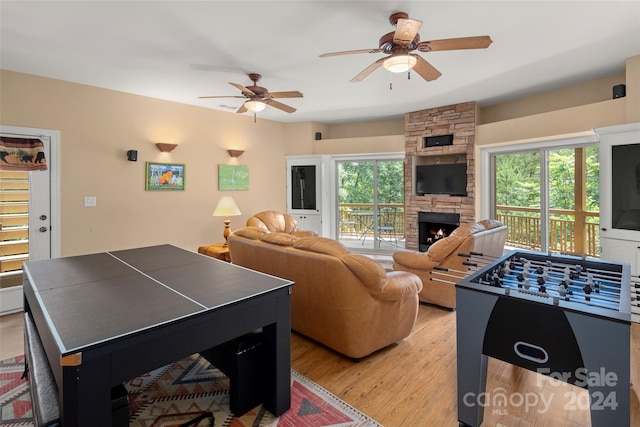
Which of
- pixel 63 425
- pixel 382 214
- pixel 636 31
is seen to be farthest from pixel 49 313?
pixel 382 214

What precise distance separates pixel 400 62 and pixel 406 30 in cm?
38

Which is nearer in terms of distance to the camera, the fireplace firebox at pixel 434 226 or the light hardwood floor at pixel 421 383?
the light hardwood floor at pixel 421 383

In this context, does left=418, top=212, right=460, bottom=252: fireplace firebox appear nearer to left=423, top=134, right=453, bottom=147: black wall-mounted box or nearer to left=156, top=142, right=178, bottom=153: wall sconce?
left=423, top=134, right=453, bottom=147: black wall-mounted box

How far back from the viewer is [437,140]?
571 centimetres

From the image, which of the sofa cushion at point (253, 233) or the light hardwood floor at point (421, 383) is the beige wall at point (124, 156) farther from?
Answer: the sofa cushion at point (253, 233)

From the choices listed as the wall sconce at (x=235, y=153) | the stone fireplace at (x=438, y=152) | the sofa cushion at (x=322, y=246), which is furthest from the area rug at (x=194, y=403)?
the stone fireplace at (x=438, y=152)

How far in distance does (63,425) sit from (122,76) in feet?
12.6

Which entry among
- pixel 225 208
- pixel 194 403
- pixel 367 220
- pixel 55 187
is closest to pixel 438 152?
pixel 367 220

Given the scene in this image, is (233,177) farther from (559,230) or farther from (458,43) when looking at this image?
(559,230)

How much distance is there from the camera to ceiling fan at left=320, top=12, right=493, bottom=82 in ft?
7.38

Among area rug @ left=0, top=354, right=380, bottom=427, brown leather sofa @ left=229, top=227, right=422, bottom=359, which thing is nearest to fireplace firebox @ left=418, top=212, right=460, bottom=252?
brown leather sofa @ left=229, top=227, right=422, bottom=359

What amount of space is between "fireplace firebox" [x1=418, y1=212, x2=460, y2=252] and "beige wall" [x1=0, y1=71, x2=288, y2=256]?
127 inches

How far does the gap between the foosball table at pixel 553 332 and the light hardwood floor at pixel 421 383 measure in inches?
13.1

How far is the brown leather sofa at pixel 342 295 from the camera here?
2432 mm
